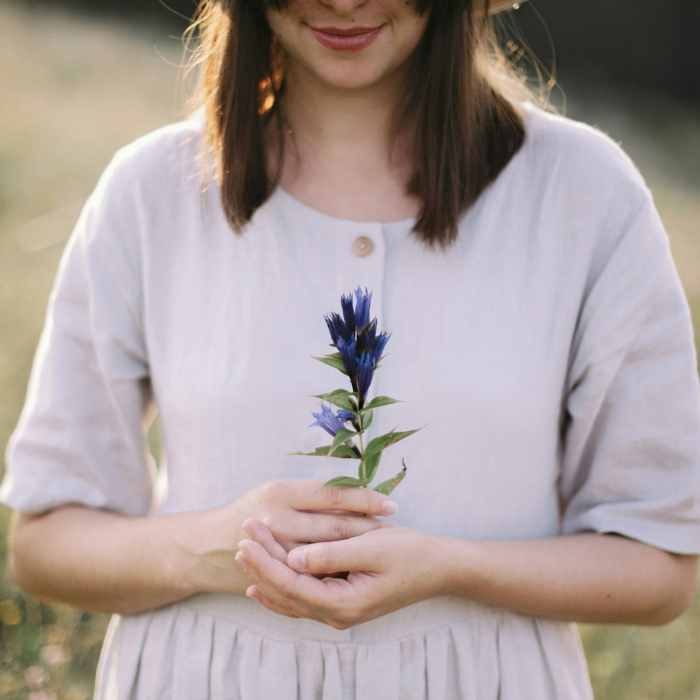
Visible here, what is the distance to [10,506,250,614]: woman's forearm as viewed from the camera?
223 centimetres

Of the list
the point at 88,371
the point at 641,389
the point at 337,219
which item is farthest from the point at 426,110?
the point at 88,371

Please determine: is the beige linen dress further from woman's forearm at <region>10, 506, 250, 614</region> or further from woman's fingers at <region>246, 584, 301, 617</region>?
woman's fingers at <region>246, 584, 301, 617</region>

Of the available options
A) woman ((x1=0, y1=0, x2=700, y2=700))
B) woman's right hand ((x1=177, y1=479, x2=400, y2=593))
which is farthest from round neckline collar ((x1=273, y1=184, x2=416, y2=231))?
woman's right hand ((x1=177, y1=479, x2=400, y2=593))

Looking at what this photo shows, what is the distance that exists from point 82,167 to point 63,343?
23.8 feet

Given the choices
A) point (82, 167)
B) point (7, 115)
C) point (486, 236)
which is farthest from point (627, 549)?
point (7, 115)

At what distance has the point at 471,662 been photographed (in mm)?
2285

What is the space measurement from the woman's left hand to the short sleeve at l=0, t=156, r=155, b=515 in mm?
509

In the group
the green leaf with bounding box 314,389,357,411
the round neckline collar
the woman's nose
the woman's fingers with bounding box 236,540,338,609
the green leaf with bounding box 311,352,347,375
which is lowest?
the woman's fingers with bounding box 236,540,338,609

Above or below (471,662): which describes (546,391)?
above

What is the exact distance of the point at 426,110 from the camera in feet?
7.93

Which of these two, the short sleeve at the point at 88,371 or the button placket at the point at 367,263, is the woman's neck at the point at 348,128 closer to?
the button placket at the point at 367,263

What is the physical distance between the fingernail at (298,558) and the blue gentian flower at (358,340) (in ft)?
1.07

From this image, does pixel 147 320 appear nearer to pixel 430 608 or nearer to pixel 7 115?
pixel 430 608

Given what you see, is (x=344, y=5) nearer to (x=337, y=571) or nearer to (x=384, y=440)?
(x=384, y=440)
